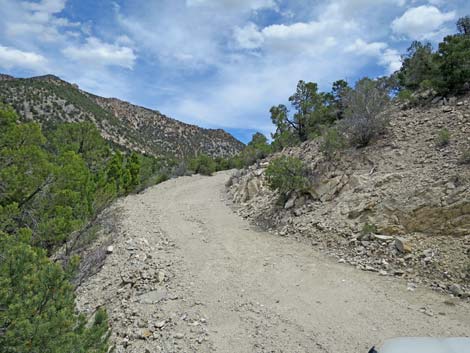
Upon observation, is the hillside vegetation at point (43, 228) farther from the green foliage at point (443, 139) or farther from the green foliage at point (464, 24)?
the green foliage at point (464, 24)

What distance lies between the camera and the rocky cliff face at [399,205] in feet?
21.9

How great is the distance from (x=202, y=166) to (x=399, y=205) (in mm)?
23809

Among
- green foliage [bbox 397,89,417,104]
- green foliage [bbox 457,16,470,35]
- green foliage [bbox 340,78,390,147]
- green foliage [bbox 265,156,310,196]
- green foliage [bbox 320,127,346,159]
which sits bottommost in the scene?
green foliage [bbox 265,156,310,196]

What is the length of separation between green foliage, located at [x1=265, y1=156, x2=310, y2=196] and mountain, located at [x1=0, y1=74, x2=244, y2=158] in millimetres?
38504

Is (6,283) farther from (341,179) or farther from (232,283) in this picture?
(341,179)

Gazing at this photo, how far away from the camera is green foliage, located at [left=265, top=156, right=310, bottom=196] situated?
11.3 m

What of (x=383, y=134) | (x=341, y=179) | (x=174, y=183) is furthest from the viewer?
(x=174, y=183)

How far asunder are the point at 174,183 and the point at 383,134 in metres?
16.7

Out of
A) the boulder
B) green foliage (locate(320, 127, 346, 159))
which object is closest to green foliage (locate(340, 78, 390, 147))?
green foliage (locate(320, 127, 346, 159))

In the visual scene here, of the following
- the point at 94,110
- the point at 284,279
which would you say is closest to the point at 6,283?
the point at 284,279

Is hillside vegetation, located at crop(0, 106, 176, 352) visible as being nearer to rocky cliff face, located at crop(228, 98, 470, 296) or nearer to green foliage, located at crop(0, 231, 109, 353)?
green foliage, located at crop(0, 231, 109, 353)

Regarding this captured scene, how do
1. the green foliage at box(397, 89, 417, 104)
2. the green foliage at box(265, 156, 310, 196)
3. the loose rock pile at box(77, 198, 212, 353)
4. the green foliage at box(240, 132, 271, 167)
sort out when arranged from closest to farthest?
the loose rock pile at box(77, 198, 212, 353)
the green foliage at box(265, 156, 310, 196)
the green foliage at box(397, 89, 417, 104)
the green foliage at box(240, 132, 271, 167)

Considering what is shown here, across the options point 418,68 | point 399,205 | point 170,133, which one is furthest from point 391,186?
point 170,133

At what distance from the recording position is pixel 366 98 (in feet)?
40.8
